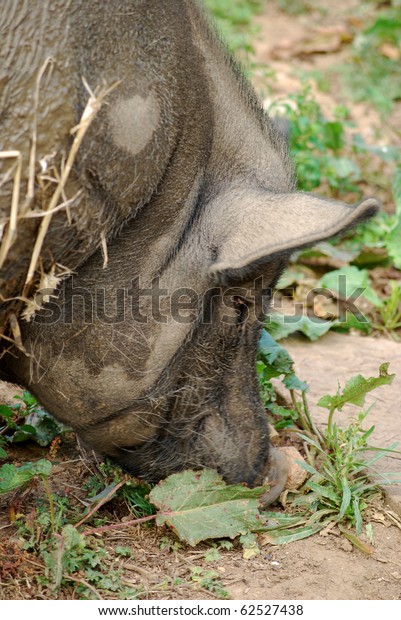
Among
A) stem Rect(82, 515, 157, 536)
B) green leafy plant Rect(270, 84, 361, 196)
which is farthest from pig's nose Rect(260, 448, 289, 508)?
green leafy plant Rect(270, 84, 361, 196)

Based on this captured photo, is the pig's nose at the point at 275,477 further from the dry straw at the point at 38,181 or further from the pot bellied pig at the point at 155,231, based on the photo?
the dry straw at the point at 38,181

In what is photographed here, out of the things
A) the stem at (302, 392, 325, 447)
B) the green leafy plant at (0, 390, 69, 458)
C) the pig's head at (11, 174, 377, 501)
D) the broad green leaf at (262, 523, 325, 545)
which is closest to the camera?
the pig's head at (11, 174, 377, 501)

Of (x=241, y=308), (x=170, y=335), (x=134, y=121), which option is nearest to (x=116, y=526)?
(x=170, y=335)

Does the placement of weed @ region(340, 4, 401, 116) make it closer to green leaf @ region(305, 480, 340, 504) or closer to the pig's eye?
green leaf @ region(305, 480, 340, 504)

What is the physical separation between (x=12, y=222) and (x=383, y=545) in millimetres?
1773

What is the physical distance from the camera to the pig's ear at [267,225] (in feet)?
9.43

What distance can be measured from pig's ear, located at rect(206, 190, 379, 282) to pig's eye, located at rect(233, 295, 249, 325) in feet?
0.70

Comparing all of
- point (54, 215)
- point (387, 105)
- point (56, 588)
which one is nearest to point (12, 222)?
point (54, 215)

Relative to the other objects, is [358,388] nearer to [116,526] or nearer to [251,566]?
[251,566]

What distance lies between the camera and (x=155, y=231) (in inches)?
126

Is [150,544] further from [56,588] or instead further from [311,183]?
[311,183]

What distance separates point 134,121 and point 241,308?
28.3 inches

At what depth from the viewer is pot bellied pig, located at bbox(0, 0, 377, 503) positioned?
2.87m

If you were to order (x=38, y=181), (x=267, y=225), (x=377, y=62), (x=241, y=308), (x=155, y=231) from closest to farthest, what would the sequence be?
1. (x=38, y=181)
2. (x=267, y=225)
3. (x=155, y=231)
4. (x=241, y=308)
5. (x=377, y=62)
